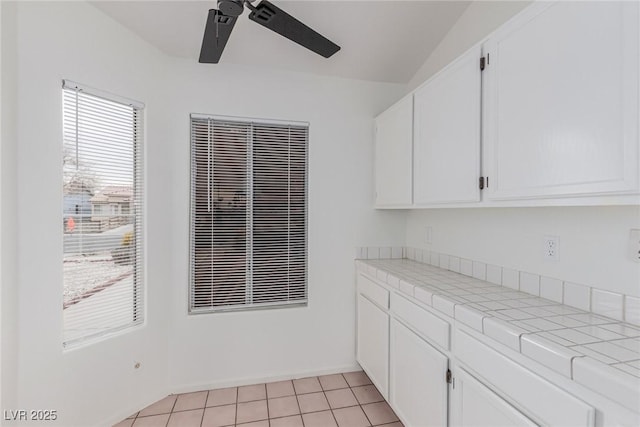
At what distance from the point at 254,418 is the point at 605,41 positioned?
2.60m

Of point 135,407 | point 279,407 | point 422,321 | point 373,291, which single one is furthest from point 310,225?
point 135,407

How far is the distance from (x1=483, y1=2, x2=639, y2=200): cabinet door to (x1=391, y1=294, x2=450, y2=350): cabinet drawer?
68 centimetres

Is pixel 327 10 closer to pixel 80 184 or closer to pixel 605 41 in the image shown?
pixel 605 41

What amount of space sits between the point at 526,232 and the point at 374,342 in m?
1.27

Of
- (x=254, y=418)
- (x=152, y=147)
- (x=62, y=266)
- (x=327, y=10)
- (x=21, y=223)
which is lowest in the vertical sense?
(x=254, y=418)

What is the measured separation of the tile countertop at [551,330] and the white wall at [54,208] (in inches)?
76.6

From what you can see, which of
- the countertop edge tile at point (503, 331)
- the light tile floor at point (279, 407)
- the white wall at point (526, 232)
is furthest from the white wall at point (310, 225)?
the countertop edge tile at point (503, 331)

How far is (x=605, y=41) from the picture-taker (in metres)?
1.00

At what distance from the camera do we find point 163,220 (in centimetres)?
228

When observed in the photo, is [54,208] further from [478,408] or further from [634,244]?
[634,244]

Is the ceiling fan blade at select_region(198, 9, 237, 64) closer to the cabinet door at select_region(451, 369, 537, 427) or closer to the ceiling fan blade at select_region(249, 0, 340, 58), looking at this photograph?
the ceiling fan blade at select_region(249, 0, 340, 58)

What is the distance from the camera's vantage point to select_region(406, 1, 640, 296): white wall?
1.21m

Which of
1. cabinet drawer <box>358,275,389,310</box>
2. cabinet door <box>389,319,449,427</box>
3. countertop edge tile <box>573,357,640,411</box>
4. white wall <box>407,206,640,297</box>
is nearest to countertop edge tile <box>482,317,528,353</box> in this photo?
countertop edge tile <box>573,357,640,411</box>

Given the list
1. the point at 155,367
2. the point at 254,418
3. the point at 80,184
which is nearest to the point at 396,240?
the point at 254,418
